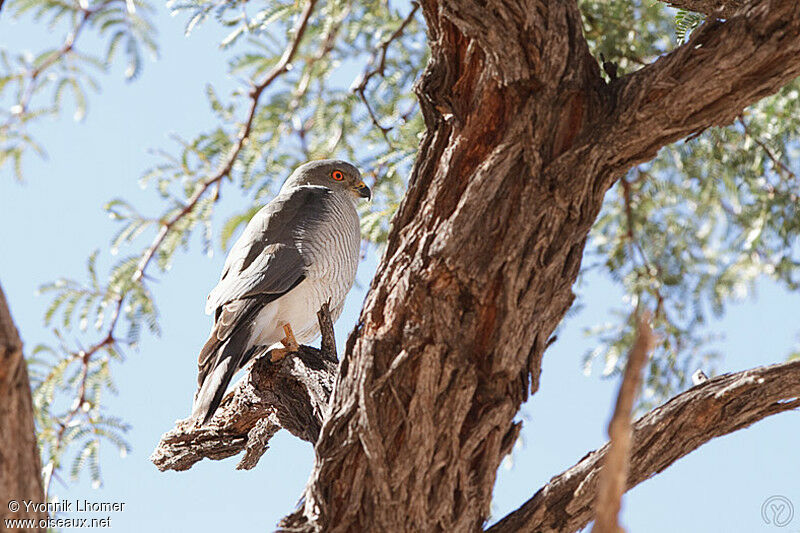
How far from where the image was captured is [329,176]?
13.1 feet

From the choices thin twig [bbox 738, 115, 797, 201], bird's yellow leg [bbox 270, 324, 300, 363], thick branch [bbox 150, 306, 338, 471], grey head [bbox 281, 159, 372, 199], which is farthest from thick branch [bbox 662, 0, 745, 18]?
grey head [bbox 281, 159, 372, 199]

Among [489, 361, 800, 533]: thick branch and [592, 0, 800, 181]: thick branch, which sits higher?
[592, 0, 800, 181]: thick branch

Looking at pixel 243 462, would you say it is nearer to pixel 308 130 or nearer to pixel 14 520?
pixel 14 520

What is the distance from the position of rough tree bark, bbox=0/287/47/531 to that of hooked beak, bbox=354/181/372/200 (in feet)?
8.67

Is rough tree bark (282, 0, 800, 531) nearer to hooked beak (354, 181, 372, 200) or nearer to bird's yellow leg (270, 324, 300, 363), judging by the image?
bird's yellow leg (270, 324, 300, 363)

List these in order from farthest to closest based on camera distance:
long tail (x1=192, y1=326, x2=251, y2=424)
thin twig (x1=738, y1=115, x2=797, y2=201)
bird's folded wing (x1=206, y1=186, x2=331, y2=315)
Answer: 1. thin twig (x1=738, y1=115, x2=797, y2=201)
2. bird's folded wing (x1=206, y1=186, x2=331, y2=315)
3. long tail (x1=192, y1=326, x2=251, y2=424)

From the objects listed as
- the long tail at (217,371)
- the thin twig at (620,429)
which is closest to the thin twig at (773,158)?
the long tail at (217,371)

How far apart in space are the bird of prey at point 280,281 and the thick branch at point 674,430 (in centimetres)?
114

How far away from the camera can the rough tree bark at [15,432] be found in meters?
1.42

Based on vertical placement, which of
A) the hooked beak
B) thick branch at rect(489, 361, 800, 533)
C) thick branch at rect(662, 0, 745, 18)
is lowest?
thick branch at rect(489, 361, 800, 533)

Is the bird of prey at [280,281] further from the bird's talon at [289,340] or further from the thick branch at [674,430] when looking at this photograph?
the thick branch at [674,430]

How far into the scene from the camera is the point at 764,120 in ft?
13.6

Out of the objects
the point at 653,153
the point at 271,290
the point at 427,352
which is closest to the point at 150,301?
the point at 271,290

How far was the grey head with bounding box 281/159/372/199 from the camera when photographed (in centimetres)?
399
